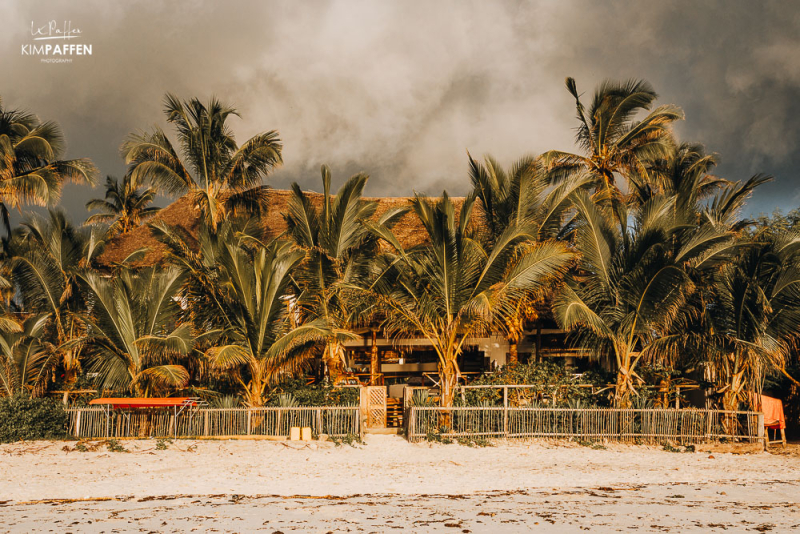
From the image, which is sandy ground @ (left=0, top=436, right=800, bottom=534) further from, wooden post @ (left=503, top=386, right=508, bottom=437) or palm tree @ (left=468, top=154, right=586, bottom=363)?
palm tree @ (left=468, top=154, right=586, bottom=363)

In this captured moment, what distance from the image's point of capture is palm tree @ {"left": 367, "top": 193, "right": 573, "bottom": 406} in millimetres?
13219

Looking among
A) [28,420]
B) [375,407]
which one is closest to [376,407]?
[375,407]

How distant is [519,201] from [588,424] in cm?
506

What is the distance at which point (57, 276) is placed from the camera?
16.3 metres

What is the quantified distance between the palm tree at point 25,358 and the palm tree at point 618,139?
515 inches

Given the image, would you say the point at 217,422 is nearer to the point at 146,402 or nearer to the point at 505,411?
the point at 146,402

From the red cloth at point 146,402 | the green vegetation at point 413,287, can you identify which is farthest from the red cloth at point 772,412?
the red cloth at point 146,402

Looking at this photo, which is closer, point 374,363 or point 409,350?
point 374,363

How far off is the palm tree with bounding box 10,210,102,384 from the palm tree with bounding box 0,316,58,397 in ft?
1.78

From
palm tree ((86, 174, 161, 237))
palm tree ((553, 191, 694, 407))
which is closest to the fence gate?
palm tree ((553, 191, 694, 407))

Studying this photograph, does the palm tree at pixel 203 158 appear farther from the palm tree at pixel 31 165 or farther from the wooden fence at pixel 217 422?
the wooden fence at pixel 217 422

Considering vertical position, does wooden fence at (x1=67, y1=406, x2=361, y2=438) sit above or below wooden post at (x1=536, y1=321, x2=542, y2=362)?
below

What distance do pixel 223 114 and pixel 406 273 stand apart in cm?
737

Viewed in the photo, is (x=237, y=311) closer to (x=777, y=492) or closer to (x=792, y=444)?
(x=777, y=492)
